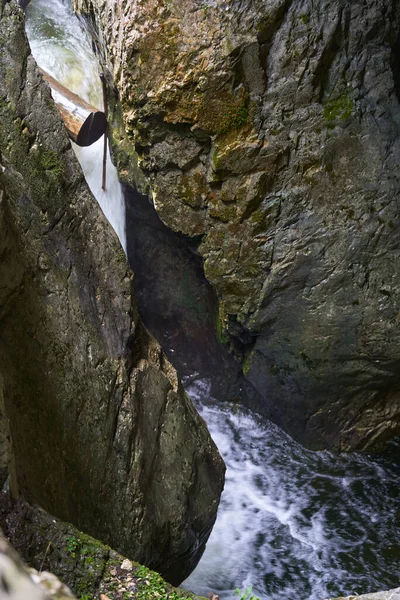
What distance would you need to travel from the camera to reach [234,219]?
5.46m

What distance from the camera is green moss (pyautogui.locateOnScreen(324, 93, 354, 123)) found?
5.00 metres

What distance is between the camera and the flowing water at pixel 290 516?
194 inches

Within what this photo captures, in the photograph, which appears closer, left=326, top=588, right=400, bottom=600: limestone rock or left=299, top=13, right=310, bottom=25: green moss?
left=326, top=588, right=400, bottom=600: limestone rock

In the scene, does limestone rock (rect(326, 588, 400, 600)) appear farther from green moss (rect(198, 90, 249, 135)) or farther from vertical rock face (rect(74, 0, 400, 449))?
green moss (rect(198, 90, 249, 135))

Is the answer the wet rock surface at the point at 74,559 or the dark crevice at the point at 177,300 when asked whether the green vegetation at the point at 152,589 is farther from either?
the dark crevice at the point at 177,300

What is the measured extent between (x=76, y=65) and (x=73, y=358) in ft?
21.5

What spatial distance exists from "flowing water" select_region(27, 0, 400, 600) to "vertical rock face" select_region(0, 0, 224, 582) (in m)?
1.35

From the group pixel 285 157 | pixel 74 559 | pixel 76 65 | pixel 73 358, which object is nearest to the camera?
pixel 74 559

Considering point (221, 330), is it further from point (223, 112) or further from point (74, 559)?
point (74, 559)

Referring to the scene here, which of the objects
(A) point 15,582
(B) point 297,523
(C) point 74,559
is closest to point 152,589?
(C) point 74,559

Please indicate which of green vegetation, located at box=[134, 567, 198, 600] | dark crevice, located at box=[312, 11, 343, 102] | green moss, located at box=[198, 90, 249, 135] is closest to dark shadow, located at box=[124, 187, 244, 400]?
green moss, located at box=[198, 90, 249, 135]

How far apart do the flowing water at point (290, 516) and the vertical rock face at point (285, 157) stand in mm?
823

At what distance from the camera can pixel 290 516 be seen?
18.6 feet

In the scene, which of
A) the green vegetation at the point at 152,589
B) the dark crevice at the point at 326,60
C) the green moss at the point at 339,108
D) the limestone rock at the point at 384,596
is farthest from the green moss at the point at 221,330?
the green vegetation at the point at 152,589
